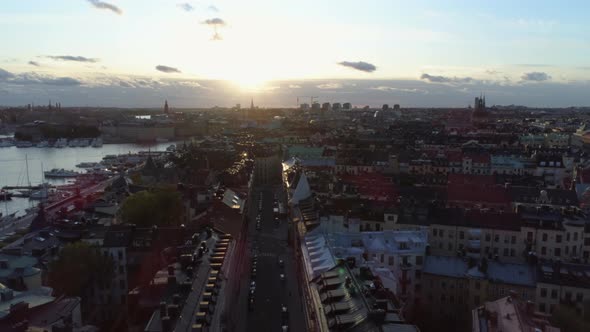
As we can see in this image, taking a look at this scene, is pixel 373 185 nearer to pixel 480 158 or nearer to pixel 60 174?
pixel 480 158

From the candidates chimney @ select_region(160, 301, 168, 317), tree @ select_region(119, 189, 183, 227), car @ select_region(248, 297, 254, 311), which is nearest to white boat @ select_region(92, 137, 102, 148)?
tree @ select_region(119, 189, 183, 227)

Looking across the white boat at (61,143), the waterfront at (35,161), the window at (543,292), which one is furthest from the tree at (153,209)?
the white boat at (61,143)

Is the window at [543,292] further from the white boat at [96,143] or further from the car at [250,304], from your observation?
the white boat at [96,143]

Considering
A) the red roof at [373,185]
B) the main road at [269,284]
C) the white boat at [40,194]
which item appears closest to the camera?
the main road at [269,284]

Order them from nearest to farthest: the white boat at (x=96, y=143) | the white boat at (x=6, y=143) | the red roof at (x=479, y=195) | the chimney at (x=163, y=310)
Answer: the chimney at (x=163, y=310)
the red roof at (x=479, y=195)
the white boat at (x=6, y=143)
the white boat at (x=96, y=143)

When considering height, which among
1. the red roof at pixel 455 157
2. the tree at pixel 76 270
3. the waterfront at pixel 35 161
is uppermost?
the red roof at pixel 455 157

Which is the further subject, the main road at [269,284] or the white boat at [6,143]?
the white boat at [6,143]
